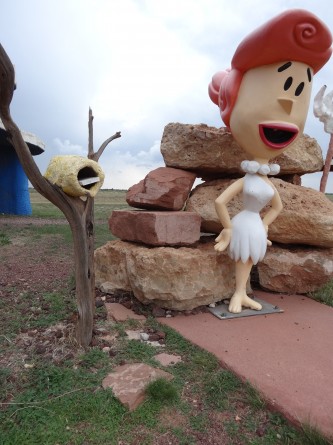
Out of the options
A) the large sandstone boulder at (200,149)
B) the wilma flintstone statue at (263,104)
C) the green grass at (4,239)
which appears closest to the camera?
the wilma flintstone statue at (263,104)

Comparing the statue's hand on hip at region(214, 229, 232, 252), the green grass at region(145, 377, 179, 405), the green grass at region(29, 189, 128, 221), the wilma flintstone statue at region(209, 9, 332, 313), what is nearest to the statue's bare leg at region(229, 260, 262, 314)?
the wilma flintstone statue at region(209, 9, 332, 313)

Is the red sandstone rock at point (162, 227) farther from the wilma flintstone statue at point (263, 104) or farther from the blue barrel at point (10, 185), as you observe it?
the blue barrel at point (10, 185)

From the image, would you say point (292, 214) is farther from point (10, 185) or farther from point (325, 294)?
point (10, 185)

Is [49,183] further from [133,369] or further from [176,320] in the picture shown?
[176,320]

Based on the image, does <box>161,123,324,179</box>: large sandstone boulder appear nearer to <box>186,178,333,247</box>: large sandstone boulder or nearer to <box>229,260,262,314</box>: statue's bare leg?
<box>186,178,333,247</box>: large sandstone boulder

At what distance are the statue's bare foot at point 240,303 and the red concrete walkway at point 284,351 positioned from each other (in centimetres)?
13

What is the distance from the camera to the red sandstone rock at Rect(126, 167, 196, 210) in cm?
356

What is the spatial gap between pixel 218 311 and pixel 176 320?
1.44 ft

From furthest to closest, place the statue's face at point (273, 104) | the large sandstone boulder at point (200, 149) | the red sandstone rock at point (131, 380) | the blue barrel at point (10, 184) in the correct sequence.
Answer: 1. the blue barrel at point (10, 184)
2. the large sandstone boulder at point (200, 149)
3. the statue's face at point (273, 104)
4. the red sandstone rock at point (131, 380)

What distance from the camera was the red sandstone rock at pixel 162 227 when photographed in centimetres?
331

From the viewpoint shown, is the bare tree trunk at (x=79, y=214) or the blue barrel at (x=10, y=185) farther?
the blue barrel at (x=10, y=185)

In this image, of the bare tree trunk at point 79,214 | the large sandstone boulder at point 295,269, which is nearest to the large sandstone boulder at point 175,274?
the large sandstone boulder at point 295,269

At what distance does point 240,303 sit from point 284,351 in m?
0.82

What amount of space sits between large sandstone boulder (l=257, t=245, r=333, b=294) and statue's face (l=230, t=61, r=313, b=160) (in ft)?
4.43
